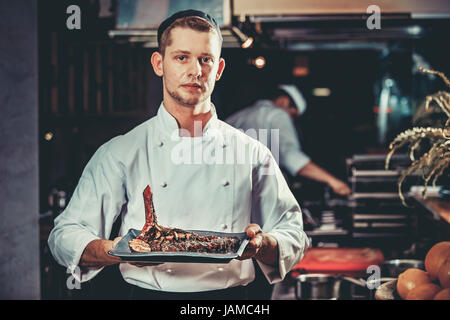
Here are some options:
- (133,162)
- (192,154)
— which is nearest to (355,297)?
(192,154)

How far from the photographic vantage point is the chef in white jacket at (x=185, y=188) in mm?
2354

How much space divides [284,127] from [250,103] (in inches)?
10.6

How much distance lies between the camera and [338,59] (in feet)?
31.4

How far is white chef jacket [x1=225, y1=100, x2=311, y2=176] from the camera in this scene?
291 centimetres

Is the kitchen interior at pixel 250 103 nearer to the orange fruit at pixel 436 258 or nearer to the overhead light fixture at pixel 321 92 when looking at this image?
the orange fruit at pixel 436 258

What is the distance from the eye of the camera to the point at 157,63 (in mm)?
2473

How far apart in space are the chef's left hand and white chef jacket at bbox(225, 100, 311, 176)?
73cm

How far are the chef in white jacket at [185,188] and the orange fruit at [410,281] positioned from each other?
2.11 feet

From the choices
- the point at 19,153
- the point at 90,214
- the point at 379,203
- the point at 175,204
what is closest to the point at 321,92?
the point at 379,203

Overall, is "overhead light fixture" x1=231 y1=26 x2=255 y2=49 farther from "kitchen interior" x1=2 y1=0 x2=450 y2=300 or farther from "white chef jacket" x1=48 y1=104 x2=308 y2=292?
"white chef jacket" x1=48 y1=104 x2=308 y2=292

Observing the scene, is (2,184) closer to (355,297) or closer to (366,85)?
(355,297)

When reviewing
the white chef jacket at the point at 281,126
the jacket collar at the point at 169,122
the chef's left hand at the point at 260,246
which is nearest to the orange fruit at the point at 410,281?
the chef's left hand at the point at 260,246

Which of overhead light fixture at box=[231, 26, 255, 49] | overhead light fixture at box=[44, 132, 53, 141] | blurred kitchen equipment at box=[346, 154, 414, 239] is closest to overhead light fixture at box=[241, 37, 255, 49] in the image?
overhead light fixture at box=[231, 26, 255, 49]
